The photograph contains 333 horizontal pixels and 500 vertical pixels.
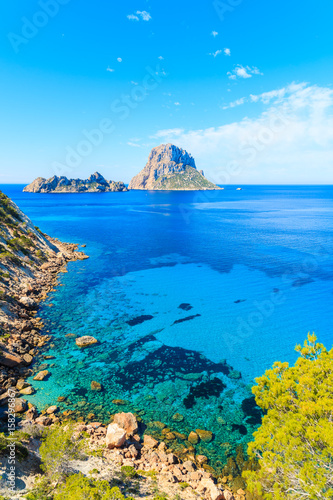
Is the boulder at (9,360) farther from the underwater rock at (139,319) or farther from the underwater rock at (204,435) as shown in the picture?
the underwater rock at (204,435)

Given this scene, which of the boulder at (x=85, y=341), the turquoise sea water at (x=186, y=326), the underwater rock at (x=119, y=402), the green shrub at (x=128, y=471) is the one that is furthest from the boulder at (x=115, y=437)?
the boulder at (x=85, y=341)

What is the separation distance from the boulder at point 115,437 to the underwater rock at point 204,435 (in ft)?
20.2

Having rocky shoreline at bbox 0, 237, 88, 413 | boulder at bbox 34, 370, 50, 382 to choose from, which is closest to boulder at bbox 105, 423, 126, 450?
rocky shoreline at bbox 0, 237, 88, 413

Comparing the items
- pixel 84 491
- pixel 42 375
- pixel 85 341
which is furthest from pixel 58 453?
pixel 85 341

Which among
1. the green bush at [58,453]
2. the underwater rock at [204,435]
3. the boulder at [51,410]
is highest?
the green bush at [58,453]

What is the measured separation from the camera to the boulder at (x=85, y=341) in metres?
31.0

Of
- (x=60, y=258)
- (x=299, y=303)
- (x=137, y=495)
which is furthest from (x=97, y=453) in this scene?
(x=60, y=258)

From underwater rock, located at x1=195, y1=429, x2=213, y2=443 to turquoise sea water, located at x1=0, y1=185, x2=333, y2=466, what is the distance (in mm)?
488

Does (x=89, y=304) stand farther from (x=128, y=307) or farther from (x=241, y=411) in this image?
(x=241, y=411)

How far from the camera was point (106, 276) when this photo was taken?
54.4 m

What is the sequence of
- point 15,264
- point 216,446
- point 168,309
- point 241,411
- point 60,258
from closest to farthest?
point 216,446, point 241,411, point 168,309, point 15,264, point 60,258

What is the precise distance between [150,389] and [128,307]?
17976 millimetres

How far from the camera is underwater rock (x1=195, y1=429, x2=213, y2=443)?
19688mm

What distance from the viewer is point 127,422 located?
20.1 metres
